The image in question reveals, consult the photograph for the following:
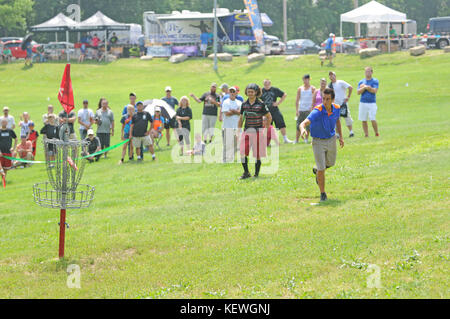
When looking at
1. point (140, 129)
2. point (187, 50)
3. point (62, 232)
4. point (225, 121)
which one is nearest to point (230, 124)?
point (225, 121)

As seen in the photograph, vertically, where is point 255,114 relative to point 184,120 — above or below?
above

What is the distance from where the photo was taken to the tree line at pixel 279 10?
7025 cm

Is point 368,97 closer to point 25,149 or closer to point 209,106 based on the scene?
point 209,106

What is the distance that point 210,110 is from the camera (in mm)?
17953

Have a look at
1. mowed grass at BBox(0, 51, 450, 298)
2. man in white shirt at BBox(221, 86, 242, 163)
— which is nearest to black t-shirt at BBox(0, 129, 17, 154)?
mowed grass at BBox(0, 51, 450, 298)

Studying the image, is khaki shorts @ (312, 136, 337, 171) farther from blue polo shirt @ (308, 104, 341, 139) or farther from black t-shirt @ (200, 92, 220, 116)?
black t-shirt @ (200, 92, 220, 116)

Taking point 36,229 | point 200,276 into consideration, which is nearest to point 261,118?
point 36,229

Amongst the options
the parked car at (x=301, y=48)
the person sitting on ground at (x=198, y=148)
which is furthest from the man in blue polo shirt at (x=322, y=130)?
the parked car at (x=301, y=48)

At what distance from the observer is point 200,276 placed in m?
7.24

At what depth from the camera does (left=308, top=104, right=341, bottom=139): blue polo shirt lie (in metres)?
10.1

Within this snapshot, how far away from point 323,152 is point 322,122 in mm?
469

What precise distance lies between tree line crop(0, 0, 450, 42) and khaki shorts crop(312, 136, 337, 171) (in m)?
62.4

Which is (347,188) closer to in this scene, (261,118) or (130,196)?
(261,118)
